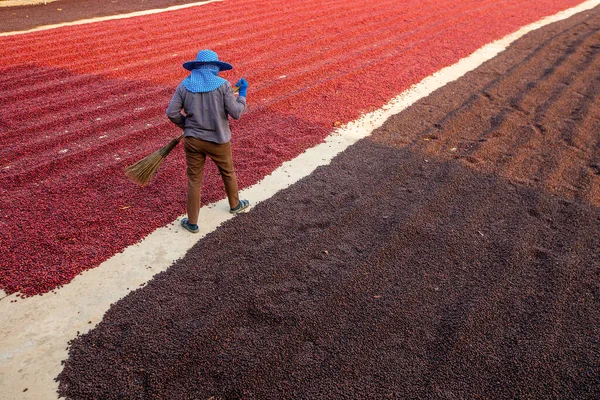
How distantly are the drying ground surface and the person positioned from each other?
68 cm

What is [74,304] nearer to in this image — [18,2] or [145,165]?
[145,165]

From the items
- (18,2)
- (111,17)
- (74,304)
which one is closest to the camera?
(74,304)

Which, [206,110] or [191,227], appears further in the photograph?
[191,227]

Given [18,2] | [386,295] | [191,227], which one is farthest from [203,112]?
[18,2]

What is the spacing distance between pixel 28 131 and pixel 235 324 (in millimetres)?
5311

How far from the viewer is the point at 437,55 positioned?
12.1 meters

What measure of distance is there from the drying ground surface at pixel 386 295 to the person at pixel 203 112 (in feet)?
2.23

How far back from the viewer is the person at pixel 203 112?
14.9ft

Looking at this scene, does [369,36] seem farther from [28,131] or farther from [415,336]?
[415,336]

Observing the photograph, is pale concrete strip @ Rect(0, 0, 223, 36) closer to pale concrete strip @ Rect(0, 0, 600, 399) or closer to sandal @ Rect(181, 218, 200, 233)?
pale concrete strip @ Rect(0, 0, 600, 399)

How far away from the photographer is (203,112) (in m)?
4.66

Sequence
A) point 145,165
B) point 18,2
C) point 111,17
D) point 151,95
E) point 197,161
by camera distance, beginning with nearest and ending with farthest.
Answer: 1. point 197,161
2. point 145,165
3. point 151,95
4. point 111,17
5. point 18,2

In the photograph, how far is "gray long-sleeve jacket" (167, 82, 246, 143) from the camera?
4.60m

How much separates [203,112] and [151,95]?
182 inches
